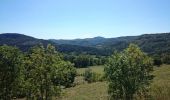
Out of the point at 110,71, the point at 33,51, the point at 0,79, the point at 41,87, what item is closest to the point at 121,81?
the point at 110,71

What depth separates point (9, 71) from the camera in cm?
2692

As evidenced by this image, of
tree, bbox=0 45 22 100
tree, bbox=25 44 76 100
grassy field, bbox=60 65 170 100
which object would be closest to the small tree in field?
grassy field, bbox=60 65 170 100

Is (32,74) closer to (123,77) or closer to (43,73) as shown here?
(43,73)

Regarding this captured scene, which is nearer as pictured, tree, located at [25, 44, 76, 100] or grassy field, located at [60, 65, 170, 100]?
tree, located at [25, 44, 76, 100]

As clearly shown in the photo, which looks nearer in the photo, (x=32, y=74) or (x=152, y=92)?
(x=32, y=74)

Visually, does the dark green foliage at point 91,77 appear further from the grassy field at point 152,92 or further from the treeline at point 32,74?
the treeline at point 32,74

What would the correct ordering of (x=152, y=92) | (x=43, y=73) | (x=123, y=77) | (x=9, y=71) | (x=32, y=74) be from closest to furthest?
1. (x=123, y=77)
2. (x=43, y=73)
3. (x=32, y=74)
4. (x=9, y=71)
5. (x=152, y=92)

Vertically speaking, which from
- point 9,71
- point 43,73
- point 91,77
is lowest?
point 91,77

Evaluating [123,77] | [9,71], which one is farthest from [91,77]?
[123,77]

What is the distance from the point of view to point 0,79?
1037 inches

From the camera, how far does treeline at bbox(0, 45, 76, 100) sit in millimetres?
26516

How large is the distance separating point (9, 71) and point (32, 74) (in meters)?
2.36

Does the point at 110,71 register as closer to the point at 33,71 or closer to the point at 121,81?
the point at 121,81

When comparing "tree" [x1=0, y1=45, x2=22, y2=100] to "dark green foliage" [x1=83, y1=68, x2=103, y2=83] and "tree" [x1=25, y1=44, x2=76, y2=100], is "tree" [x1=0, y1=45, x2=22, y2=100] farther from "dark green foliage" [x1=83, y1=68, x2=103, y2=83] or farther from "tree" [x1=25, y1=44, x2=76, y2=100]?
"dark green foliage" [x1=83, y1=68, x2=103, y2=83]
